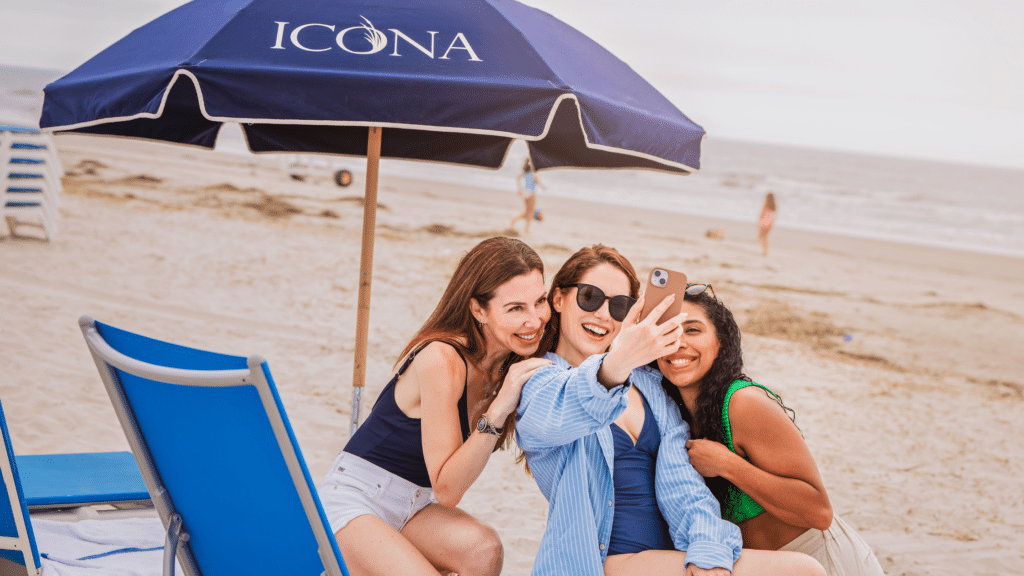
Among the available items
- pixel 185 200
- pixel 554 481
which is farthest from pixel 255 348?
pixel 185 200

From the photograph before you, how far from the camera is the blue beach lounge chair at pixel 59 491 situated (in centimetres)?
198

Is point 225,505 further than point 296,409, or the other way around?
point 296,409

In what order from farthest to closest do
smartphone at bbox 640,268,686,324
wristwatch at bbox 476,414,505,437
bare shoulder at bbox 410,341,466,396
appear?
1. bare shoulder at bbox 410,341,466,396
2. wristwatch at bbox 476,414,505,437
3. smartphone at bbox 640,268,686,324

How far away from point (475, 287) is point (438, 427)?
451 mm

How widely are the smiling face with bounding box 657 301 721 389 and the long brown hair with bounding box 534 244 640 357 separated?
0.69 ft

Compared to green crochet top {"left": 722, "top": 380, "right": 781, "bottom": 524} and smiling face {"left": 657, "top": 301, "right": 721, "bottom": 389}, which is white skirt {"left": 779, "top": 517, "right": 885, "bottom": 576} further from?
smiling face {"left": 657, "top": 301, "right": 721, "bottom": 389}

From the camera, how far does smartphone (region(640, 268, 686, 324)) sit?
1803 millimetres

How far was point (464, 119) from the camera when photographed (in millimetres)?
2119

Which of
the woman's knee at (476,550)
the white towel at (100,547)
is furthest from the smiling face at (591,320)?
the white towel at (100,547)

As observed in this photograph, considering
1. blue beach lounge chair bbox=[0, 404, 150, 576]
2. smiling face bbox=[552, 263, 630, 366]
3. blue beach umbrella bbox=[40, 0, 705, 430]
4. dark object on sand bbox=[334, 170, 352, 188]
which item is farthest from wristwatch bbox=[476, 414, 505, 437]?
dark object on sand bbox=[334, 170, 352, 188]

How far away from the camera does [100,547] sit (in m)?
2.77

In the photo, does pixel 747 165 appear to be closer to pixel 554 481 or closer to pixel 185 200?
pixel 185 200

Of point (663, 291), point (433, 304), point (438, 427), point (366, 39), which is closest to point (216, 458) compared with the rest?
point (438, 427)

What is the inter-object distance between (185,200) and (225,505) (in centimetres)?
1328
